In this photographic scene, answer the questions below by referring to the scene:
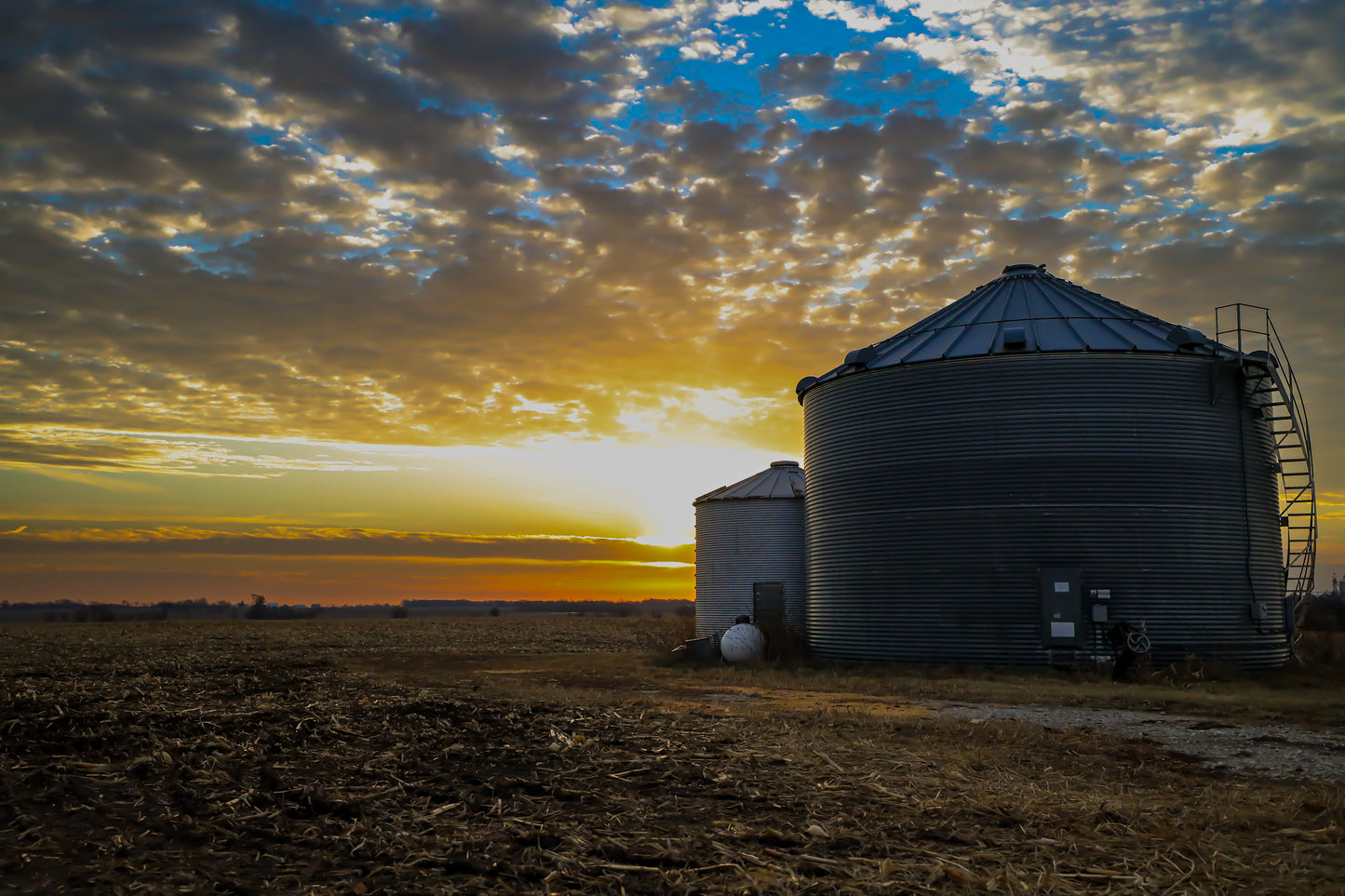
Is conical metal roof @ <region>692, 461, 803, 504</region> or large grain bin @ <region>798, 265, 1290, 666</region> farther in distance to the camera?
conical metal roof @ <region>692, 461, 803, 504</region>

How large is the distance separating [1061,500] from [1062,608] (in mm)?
2686

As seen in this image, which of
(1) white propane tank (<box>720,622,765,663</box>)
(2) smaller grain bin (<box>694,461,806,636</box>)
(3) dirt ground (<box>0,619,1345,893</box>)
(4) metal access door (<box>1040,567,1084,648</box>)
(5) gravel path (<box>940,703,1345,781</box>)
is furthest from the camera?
(2) smaller grain bin (<box>694,461,806,636</box>)

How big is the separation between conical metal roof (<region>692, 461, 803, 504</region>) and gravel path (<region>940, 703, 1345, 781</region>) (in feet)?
66.1

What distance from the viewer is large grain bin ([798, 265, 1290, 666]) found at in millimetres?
25141

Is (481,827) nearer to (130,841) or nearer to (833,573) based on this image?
(130,841)

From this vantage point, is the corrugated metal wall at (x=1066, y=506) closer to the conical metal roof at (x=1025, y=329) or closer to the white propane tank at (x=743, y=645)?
the conical metal roof at (x=1025, y=329)

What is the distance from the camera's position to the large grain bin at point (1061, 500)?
25.1 meters

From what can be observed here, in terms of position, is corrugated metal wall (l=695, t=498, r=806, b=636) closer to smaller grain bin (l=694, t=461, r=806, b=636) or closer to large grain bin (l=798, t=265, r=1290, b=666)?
smaller grain bin (l=694, t=461, r=806, b=636)

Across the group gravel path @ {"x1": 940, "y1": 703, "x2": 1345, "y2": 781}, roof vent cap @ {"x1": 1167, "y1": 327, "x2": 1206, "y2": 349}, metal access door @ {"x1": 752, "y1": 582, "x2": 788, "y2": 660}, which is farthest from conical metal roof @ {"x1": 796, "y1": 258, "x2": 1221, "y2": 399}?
gravel path @ {"x1": 940, "y1": 703, "x2": 1345, "y2": 781}

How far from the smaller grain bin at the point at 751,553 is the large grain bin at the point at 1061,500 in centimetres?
970

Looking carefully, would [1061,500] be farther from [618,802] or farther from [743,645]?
[618,802]

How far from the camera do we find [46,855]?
7121mm

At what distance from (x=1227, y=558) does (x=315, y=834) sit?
24507mm

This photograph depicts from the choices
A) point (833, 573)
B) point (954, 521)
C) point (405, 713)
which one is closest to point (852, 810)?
point (405, 713)
